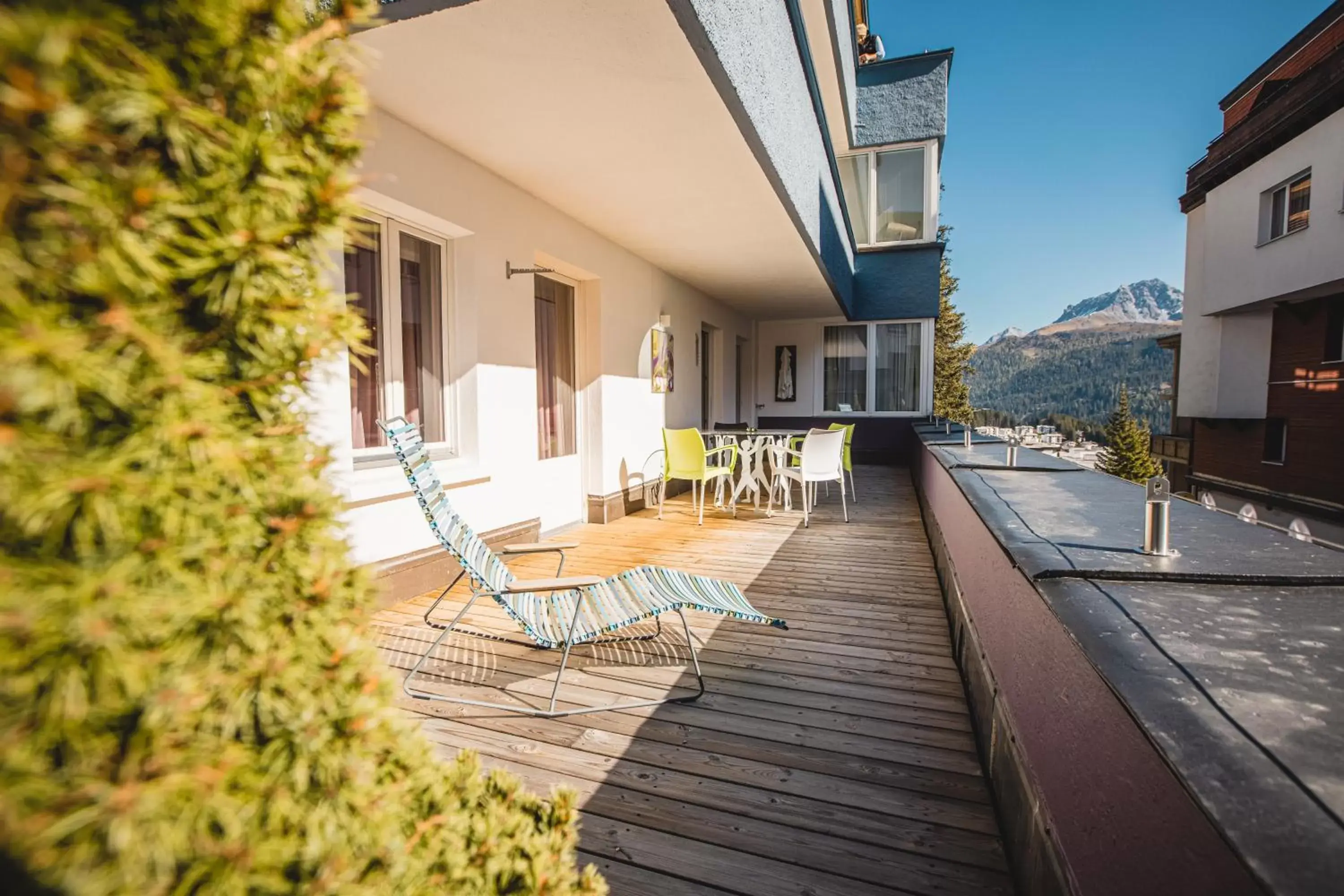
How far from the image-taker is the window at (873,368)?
11203 millimetres

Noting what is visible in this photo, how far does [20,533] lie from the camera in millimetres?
460

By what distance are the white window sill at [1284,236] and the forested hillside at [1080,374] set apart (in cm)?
5372

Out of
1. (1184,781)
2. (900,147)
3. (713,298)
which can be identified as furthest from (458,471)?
(900,147)

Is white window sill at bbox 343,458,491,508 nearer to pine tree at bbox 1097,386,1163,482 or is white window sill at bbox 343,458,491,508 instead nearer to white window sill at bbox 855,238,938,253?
white window sill at bbox 855,238,938,253

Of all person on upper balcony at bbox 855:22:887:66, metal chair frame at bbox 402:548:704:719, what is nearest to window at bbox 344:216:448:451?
metal chair frame at bbox 402:548:704:719

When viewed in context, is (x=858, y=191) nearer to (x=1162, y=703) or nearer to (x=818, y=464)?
(x=818, y=464)

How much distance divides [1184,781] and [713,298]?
9.32 m

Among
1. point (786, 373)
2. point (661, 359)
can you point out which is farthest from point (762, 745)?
point (786, 373)

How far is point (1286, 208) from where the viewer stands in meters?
11.0

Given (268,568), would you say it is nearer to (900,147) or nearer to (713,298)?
(713,298)

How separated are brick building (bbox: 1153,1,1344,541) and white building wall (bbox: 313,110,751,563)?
11074 mm

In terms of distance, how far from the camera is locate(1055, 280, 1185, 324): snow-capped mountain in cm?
15962

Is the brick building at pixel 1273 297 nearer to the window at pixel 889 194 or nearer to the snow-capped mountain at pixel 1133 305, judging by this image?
the window at pixel 889 194

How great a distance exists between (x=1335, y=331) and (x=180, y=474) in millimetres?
16140
